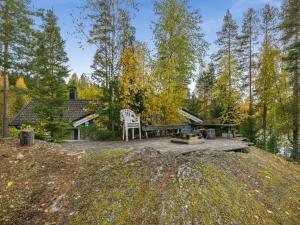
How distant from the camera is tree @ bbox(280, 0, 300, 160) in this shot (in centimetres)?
1159

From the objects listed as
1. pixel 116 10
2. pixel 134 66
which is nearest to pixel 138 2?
pixel 116 10

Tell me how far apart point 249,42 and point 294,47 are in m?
2.62

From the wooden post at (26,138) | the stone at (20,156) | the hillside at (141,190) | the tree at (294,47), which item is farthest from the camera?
the tree at (294,47)

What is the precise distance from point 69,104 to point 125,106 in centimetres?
872

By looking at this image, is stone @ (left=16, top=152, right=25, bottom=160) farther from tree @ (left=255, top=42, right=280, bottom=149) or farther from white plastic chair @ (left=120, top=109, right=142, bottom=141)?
tree @ (left=255, top=42, right=280, bottom=149)

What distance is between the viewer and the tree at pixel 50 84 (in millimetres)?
8500

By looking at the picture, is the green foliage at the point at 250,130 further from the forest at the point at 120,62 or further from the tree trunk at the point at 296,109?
the tree trunk at the point at 296,109

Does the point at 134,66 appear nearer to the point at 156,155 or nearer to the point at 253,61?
the point at 156,155

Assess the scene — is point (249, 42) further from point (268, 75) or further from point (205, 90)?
point (205, 90)

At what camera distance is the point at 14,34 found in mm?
6797

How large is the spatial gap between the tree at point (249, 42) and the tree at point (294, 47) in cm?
154

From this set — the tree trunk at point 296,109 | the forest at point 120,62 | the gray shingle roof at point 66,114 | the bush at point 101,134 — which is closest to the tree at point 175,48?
the forest at point 120,62

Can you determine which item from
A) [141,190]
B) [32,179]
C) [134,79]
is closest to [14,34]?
[134,79]

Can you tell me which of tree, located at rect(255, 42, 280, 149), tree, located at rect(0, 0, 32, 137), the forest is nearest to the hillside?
tree, located at rect(0, 0, 32, 137)
